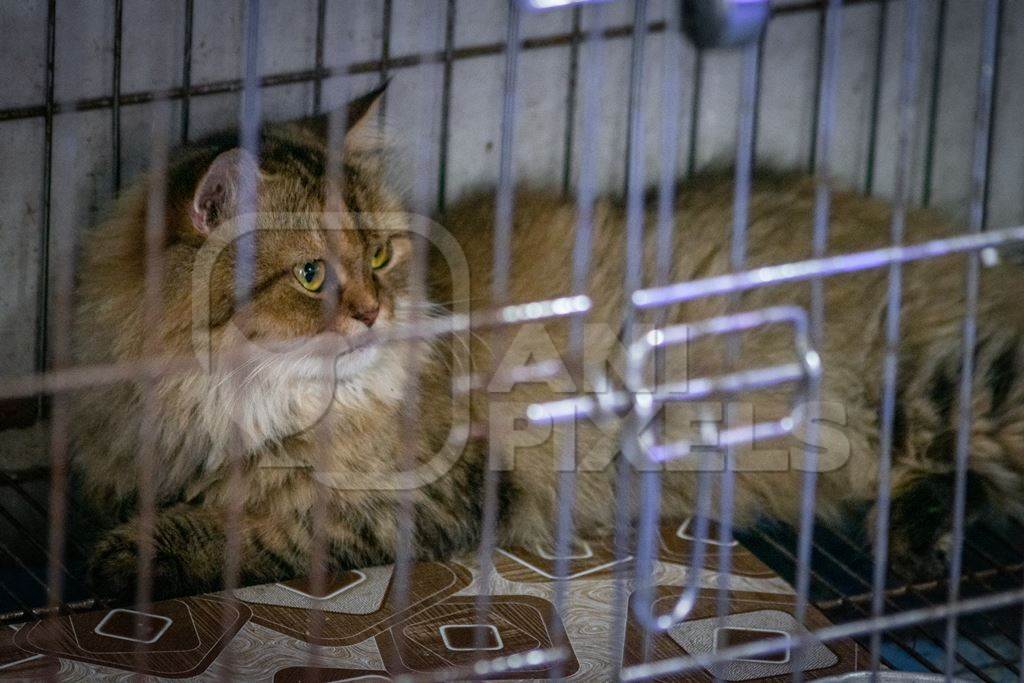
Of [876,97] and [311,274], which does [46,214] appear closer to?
[311,274]

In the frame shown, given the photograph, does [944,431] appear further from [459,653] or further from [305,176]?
[305,176]

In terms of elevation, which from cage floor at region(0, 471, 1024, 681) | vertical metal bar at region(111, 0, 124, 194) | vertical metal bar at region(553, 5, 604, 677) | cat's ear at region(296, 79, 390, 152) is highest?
vertical metal bar at region(111, 0, 124, 194)

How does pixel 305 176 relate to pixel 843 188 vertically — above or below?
below

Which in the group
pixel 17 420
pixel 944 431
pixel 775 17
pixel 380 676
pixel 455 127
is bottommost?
pixel 380 676

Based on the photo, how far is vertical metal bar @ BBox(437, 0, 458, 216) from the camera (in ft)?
7.37

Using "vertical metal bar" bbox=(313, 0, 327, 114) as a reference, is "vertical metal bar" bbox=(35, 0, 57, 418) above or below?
below

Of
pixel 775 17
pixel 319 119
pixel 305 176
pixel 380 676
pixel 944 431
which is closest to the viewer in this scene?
pixel 380 676

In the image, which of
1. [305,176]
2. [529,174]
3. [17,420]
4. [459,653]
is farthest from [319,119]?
[459,653]

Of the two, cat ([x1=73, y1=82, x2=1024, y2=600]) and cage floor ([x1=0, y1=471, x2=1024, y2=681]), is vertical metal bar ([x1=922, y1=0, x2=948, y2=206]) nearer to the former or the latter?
cat ([x1=73, y1=82, x2=1024, y2=600])

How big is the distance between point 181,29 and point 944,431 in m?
1.44

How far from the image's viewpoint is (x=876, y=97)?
103 inches

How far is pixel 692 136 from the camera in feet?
8.37

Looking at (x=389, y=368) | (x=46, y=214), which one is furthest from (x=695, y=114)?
(x=46, y=214)

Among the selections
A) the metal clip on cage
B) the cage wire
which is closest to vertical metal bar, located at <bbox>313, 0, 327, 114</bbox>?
the cage wire
